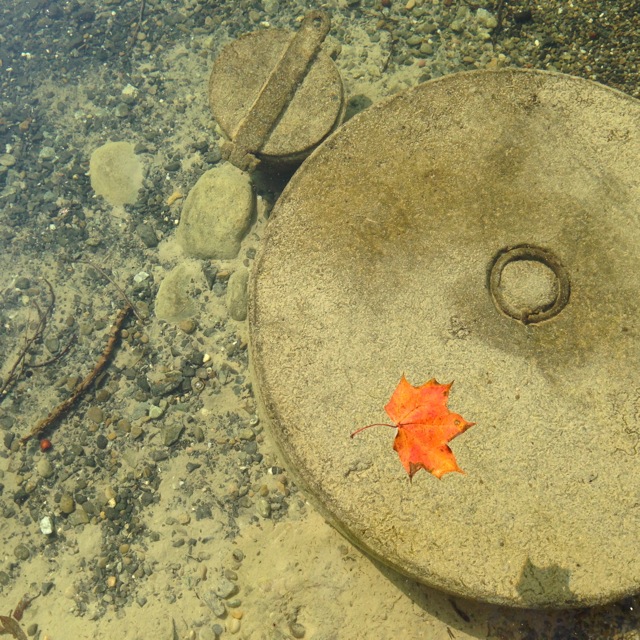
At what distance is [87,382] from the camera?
156 inches

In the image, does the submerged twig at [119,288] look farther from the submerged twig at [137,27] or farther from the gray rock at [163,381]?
the submerged twig at [137,27]

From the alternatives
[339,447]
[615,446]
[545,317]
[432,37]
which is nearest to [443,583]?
[339,447]

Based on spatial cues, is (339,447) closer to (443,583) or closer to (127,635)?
(443,583)

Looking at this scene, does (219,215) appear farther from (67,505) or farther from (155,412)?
(67,505)

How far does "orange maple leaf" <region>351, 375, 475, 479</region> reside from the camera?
7.88ft

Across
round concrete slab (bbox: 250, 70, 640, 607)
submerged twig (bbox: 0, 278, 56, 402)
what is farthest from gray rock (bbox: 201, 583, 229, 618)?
submerged twig (bbox: 0, 278, 56, 402)

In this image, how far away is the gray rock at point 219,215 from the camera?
397 centimetres

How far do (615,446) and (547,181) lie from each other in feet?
4.20

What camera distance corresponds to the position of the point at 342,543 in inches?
122

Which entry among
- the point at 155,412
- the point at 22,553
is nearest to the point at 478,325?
the point at 155,412

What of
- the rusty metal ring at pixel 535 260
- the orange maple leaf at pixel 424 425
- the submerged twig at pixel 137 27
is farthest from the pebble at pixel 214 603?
the submerged twig at pixel 137 27

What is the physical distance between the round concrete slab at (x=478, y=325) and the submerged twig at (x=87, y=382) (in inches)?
72.1

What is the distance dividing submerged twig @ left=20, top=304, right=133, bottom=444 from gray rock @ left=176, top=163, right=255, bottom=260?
73cm

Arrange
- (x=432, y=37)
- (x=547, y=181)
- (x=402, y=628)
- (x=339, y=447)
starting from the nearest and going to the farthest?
(x=339, y=447)
(x=547, y=181)
(x=402, y=628)
(x=432, y=37)
